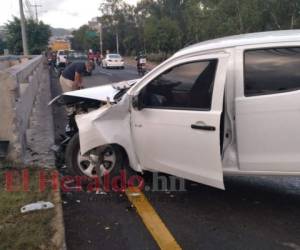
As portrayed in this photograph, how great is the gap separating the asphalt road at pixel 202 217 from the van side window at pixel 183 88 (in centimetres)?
115

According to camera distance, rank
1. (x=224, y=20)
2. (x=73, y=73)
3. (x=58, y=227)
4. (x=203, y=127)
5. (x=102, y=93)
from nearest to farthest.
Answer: (x=58, y=227)
(x=203, y=127)
(x=102, y=93)
(x=73, y=73)
(x=224, y=20)

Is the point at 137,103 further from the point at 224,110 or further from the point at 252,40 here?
the point at 252,40

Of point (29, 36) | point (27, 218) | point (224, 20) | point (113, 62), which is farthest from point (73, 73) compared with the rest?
point (29, 36)

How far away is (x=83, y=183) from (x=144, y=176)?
31.7 inches

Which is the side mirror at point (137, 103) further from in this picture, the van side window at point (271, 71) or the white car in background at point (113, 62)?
the white car in background at point (113, 62)

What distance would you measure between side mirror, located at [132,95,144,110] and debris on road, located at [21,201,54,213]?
1.42 m

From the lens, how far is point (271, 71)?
5.11m

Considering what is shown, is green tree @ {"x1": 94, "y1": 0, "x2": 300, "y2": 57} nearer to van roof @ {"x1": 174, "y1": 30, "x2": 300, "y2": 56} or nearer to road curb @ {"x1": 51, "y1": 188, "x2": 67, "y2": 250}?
van roof @ {"x1": 174, "y1": 30, "x2": 300, "y2": 56}

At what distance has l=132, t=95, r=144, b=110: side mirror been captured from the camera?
228 inches

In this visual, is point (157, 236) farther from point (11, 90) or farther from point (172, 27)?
point (172, 27)

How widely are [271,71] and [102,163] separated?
7.87 ft

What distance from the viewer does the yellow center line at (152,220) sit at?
15.4ft

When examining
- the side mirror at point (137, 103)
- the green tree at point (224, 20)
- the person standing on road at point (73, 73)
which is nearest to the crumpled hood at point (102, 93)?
the side mirror at point (137, 103)

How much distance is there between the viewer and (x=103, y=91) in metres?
6.79
